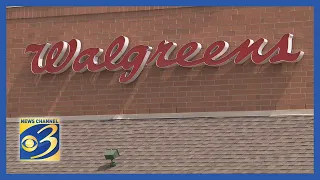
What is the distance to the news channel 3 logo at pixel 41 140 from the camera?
2347cm

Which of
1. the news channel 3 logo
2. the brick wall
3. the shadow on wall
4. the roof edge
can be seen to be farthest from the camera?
the news channel 3 logo

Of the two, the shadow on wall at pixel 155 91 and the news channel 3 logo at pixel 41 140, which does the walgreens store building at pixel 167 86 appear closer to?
the shadow on wall at pixel 155 91

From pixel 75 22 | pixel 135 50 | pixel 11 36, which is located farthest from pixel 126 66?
pixel 11 36

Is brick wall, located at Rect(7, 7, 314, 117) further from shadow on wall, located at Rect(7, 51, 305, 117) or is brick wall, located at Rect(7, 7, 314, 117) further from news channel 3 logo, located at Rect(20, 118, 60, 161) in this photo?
→ news channel 3 logo, located at Rect(20, 118, 60, 161)

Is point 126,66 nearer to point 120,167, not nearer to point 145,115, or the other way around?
point 145,115

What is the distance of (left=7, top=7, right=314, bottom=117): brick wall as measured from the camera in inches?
854

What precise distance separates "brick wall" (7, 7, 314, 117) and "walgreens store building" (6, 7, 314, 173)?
0.10 ft

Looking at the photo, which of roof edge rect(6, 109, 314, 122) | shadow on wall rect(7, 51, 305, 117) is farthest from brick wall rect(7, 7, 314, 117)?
roof edge rect(6, 109, 314, 122)

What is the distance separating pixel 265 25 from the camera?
A: 72.1 feet

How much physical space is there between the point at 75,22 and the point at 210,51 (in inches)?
171

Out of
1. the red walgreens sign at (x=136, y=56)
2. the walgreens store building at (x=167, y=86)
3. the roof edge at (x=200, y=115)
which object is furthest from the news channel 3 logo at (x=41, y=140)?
the red walgreens sign at (x=136, y=56)

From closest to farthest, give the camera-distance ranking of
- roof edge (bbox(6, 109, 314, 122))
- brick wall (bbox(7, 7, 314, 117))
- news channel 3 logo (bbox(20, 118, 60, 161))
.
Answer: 1. roof edge (bbox(6, 109, 314, 122))
2. brick wall (bbox(7, 7, 314, 117))
3. news channel 3 logo (bbox(20, 118, 60, 161))

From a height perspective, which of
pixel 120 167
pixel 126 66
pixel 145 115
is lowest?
pixel 120 167

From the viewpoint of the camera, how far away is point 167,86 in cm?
2266
